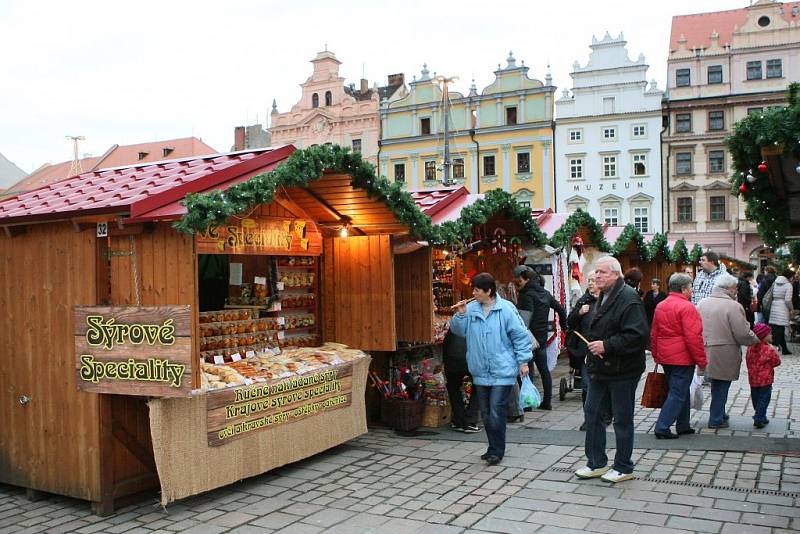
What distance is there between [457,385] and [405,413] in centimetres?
66

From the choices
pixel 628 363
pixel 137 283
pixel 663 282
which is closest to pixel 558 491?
pixel 628 363

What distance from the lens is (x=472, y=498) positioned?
547cm

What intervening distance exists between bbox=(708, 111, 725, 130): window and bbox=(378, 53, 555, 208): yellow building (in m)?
8.34

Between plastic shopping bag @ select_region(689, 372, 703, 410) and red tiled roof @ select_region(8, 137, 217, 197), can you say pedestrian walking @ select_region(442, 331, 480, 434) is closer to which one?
plastic shopping bag @ select_region(689, 372, 703, 410)

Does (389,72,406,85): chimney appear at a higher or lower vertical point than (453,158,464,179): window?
higher

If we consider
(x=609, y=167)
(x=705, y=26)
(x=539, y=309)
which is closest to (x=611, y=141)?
(x=609, y=167)

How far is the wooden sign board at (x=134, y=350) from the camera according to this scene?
5.06m

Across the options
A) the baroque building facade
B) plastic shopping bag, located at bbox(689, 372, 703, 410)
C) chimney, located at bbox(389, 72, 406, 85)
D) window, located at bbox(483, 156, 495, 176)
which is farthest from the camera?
chimney, located at bbox(389, 72, 406, 85)

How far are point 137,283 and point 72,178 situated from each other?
2737mm

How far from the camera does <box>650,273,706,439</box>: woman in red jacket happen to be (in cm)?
677

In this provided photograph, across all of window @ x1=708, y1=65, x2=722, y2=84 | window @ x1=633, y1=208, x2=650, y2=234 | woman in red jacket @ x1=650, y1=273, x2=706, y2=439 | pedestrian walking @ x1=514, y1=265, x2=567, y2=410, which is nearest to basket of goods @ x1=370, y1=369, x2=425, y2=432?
pedestrian walking @ x1=514, y1=265, x2=567, y2=410

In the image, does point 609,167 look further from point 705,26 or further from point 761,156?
point 761,156

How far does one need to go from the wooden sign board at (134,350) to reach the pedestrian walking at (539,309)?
479cm

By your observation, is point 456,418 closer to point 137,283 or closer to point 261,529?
point 261,529
